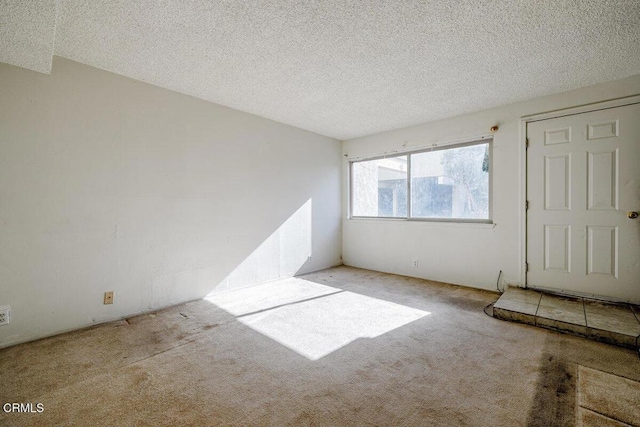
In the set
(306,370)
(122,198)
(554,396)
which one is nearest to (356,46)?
(306,370)

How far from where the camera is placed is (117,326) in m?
2.81

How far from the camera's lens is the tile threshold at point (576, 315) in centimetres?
243

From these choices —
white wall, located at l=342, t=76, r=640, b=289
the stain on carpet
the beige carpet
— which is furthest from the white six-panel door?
the stain on carpet

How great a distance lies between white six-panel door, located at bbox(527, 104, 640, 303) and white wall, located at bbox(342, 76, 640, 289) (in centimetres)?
17

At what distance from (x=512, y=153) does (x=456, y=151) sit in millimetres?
760

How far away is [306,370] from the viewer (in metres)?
2.07

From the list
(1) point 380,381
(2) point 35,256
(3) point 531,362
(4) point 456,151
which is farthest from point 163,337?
(4) point 456,151

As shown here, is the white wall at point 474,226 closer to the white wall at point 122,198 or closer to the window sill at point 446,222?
the window sill at point 446,222

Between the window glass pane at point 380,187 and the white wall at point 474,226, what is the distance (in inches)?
8.9

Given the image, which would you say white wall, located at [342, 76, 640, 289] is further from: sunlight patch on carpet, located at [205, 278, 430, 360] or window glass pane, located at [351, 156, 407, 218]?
sunlight patch on carpet, located at [205, 278, 430, 360]

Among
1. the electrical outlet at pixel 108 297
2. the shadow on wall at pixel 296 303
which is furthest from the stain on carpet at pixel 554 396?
the electrical outlet at pixel 108 297

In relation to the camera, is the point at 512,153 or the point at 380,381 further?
the point at 512,153

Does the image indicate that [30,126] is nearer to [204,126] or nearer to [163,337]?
[204,126]

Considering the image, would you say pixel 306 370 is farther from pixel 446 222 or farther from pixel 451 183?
pixel 451 183
